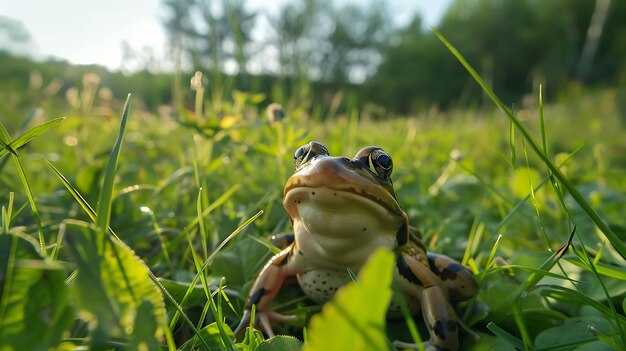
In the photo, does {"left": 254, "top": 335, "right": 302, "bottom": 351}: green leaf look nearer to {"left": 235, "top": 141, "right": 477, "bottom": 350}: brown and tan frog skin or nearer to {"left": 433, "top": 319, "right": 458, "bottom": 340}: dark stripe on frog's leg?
{"left": 235, "top": 141, "right": 477, "bottom": 350}: brown and tan frog skin

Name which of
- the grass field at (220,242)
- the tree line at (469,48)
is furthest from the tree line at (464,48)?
the grass field at (220,242)

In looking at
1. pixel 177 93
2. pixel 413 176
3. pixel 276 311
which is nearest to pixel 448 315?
pixel 276 311

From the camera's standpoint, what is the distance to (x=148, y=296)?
2.43 ft

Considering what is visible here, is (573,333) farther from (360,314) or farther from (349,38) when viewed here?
(349,38)

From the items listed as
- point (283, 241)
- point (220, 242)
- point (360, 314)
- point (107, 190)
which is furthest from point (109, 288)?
point (220, 242)

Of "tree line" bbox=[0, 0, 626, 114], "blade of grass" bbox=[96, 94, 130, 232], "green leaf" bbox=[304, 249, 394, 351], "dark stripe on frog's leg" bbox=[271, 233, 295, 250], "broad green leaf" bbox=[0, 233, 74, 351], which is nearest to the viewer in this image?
"green leaf" bbox=[304, 249, 394, 351]

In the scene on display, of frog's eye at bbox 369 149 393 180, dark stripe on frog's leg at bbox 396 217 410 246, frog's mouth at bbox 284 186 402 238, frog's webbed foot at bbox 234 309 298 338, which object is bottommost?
frog's webbed foot at bbox 234 309 298 338

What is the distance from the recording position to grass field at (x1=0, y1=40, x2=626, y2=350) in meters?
0.70

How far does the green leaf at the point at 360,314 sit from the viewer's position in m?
0.57

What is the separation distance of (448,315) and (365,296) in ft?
2.36

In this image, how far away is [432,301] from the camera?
1.25 meters

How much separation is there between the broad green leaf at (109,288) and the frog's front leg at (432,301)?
744 millimetres

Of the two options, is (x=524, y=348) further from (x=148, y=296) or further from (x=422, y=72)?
(x=422, y=72)

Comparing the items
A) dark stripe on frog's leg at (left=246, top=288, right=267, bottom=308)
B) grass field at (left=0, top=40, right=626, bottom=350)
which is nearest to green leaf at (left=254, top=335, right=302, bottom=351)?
grass field at (left=0, top=40, right=626, bottom=350)
